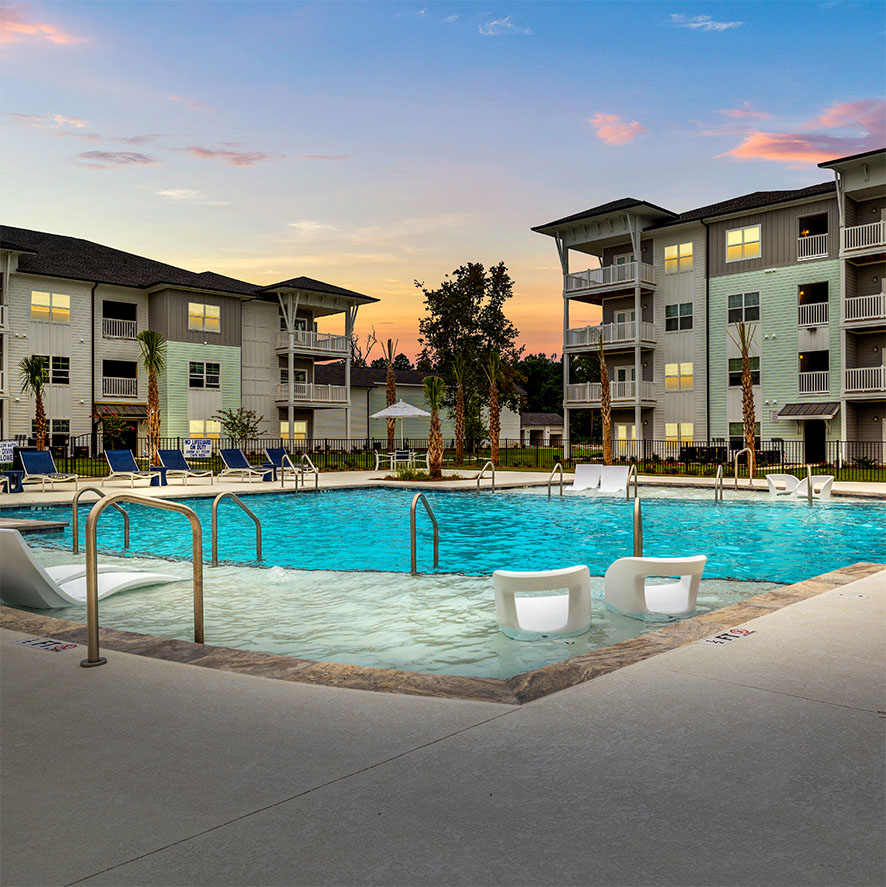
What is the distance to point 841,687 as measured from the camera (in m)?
4.04

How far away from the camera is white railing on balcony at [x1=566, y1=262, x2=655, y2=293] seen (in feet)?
125

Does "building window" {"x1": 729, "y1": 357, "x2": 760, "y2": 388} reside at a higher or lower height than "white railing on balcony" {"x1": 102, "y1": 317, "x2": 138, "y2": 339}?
lower

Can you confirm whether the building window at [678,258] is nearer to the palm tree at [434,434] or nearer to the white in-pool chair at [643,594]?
the palm tree at [434,434]

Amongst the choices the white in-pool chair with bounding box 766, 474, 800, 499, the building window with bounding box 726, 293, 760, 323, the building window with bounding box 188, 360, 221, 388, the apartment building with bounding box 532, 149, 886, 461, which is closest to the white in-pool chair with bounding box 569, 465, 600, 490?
the white in-pool chair with bounding box 766, 474, 800, 499

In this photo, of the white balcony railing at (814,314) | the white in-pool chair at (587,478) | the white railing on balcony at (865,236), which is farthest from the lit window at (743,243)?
the white in-pool chair at (587,478)

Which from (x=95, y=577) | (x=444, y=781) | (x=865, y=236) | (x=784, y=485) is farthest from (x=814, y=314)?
(x=444, y=781)

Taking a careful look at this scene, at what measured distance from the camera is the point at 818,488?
1784 centimetres

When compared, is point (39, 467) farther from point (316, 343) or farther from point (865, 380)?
point (865, 380)

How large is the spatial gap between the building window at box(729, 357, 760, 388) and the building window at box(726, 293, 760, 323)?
186cm

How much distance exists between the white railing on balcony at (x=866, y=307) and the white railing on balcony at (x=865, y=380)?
2.08 metres

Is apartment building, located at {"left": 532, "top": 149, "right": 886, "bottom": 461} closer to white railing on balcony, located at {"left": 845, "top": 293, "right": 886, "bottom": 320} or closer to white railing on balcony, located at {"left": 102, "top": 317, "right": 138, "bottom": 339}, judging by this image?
white railing on balcony, located at {"left": 845, "top": 293, "right": 886, "bottom": 320}

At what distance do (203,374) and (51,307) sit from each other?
26.4 feet

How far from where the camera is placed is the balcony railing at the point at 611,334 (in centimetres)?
3828

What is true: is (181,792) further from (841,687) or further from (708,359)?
(708,359)
